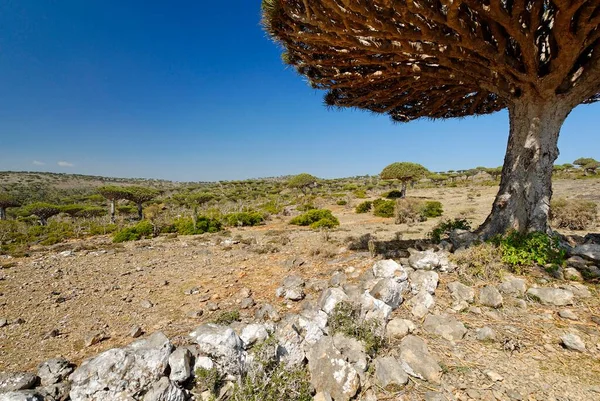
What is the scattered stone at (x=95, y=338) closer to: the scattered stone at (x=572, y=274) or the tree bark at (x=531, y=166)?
the tree bark at (x=531, y=166)

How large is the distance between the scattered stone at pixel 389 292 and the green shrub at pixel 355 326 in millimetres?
416

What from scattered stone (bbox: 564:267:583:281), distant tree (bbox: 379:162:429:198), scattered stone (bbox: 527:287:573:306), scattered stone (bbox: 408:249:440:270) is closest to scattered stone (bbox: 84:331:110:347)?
scattered stone (bbox: 408:249:440:270)

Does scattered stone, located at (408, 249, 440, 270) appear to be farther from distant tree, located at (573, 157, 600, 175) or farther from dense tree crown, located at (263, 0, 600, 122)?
distant tree, located at (573, 157, 600, 175)

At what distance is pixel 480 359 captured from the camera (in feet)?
8.61

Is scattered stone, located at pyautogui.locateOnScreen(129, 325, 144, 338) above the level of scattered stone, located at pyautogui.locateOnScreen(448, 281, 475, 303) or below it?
below

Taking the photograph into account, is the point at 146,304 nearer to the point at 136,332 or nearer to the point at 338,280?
the point at 136,332

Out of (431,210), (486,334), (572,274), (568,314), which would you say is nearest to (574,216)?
(431,210)

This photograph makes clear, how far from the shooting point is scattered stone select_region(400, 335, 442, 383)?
8.12 ft

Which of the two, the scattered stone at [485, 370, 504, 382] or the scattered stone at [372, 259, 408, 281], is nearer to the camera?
the scattered stone at [485, 370, 504, 382]

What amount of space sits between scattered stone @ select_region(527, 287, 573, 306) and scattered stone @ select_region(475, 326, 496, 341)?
1.08m

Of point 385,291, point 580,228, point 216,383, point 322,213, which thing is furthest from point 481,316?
point 322,213

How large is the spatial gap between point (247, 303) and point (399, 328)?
2.33 metres

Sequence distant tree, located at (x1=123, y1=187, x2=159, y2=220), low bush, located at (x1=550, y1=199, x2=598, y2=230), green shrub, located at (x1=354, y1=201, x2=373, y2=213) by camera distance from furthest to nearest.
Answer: distant tree, located at (x1=123, y1=187, x2=159, y2=220) < green shrub, located at (x1=354, y1=201, x2=373, y2=213) < low bush, located at (x1=550, y1=199, x2=598, y2=230)

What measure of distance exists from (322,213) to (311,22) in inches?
505
